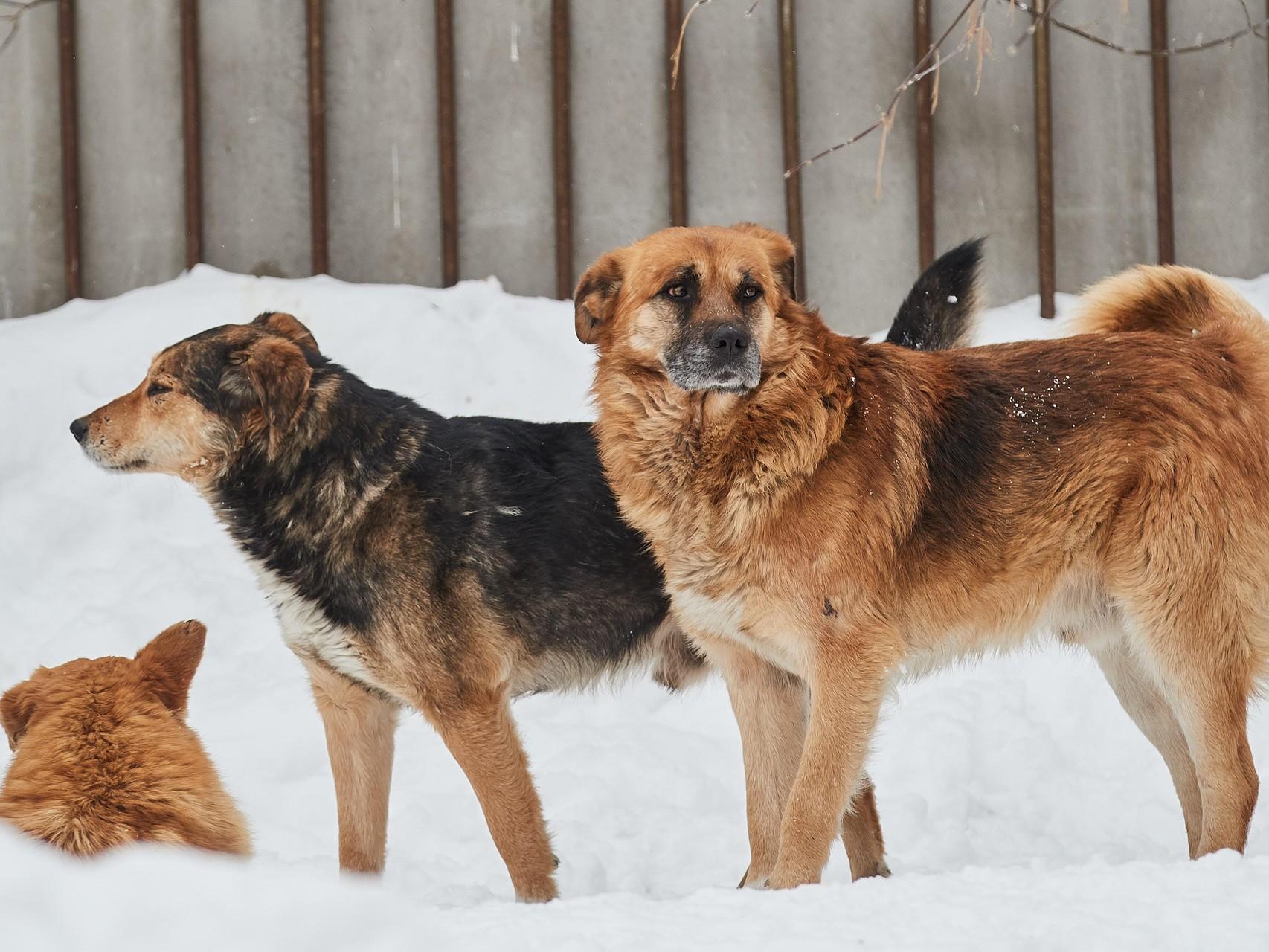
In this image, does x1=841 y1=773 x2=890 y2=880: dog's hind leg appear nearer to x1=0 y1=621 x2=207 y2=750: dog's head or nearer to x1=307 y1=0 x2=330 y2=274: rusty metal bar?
x1=0 y1=621 x2=207 y2=750: dog's head

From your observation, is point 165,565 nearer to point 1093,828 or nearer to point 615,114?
point 615,114

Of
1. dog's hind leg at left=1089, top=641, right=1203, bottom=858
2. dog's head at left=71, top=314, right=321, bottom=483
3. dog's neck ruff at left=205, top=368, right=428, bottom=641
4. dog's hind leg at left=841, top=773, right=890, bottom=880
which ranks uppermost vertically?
dog's head at left=71, top=314, right=321, bottom=483

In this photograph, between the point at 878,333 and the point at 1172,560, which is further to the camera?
the point at 878,333

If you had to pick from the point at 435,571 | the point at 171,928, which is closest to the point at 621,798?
the point at 435,571

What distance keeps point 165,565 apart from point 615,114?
12.3ft

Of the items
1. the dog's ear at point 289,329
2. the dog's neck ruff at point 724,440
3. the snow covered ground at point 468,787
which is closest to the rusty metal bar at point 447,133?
the snow covered ground at point 468,787

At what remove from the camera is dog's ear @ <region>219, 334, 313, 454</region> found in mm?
4656

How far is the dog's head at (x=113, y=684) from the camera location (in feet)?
11.2

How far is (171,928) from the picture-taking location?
204 cm

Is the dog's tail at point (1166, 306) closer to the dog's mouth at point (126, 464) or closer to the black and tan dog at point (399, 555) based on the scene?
the black and tan dog at point (399, 555)

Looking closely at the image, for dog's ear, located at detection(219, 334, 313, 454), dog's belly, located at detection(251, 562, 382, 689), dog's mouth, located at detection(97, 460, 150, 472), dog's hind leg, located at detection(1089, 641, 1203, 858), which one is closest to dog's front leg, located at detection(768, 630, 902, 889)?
dog's hind leg, located at detection(1089, 641, 1203, 858)

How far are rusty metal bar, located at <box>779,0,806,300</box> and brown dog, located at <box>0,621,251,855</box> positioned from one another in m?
5.37

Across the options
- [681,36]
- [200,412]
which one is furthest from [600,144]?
[200,412]

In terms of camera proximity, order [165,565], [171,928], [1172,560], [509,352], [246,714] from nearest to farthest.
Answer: [171,928] < [1172,560] < [246,714] < [165,565] < [509,352]
